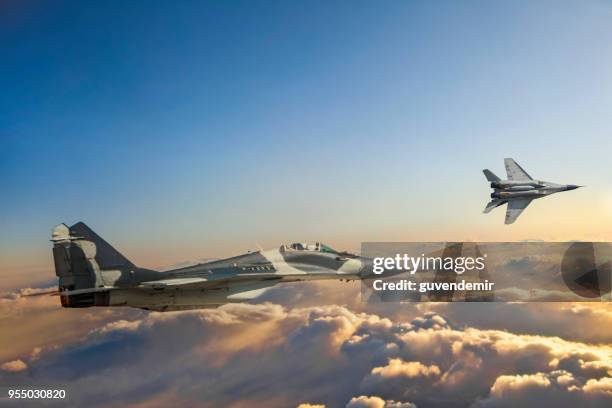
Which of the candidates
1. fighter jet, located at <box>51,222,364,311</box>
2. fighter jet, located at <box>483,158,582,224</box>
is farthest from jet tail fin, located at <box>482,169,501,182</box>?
fighter jet, located at <box>51,222,364,311</box>

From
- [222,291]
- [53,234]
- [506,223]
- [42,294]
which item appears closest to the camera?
[42,294]

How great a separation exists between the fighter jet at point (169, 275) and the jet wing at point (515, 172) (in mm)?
22505

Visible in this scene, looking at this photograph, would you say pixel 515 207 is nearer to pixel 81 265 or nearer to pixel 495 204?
pixel 495 204

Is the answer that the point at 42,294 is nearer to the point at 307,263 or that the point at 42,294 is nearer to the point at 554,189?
the point at 307,263

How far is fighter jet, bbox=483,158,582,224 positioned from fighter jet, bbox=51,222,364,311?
20494 millimetres

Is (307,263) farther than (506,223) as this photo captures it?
No

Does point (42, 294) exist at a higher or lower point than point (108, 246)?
lower

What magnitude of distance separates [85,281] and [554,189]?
37332 mm

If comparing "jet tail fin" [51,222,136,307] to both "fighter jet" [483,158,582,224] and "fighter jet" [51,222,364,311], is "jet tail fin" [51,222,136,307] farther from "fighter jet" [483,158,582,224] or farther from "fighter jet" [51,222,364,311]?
"fighter jet" [483,158,582,224]

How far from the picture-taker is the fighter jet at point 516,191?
38.0 meters

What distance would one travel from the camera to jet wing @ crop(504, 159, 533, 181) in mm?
38688

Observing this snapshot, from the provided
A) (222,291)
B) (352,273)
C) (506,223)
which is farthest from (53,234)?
(506,223)

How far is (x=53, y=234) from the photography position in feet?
68.3

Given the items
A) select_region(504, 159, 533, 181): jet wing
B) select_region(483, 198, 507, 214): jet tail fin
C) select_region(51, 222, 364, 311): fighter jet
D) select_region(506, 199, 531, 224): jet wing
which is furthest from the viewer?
select_region(504, 159, 533, 181): jet wing
